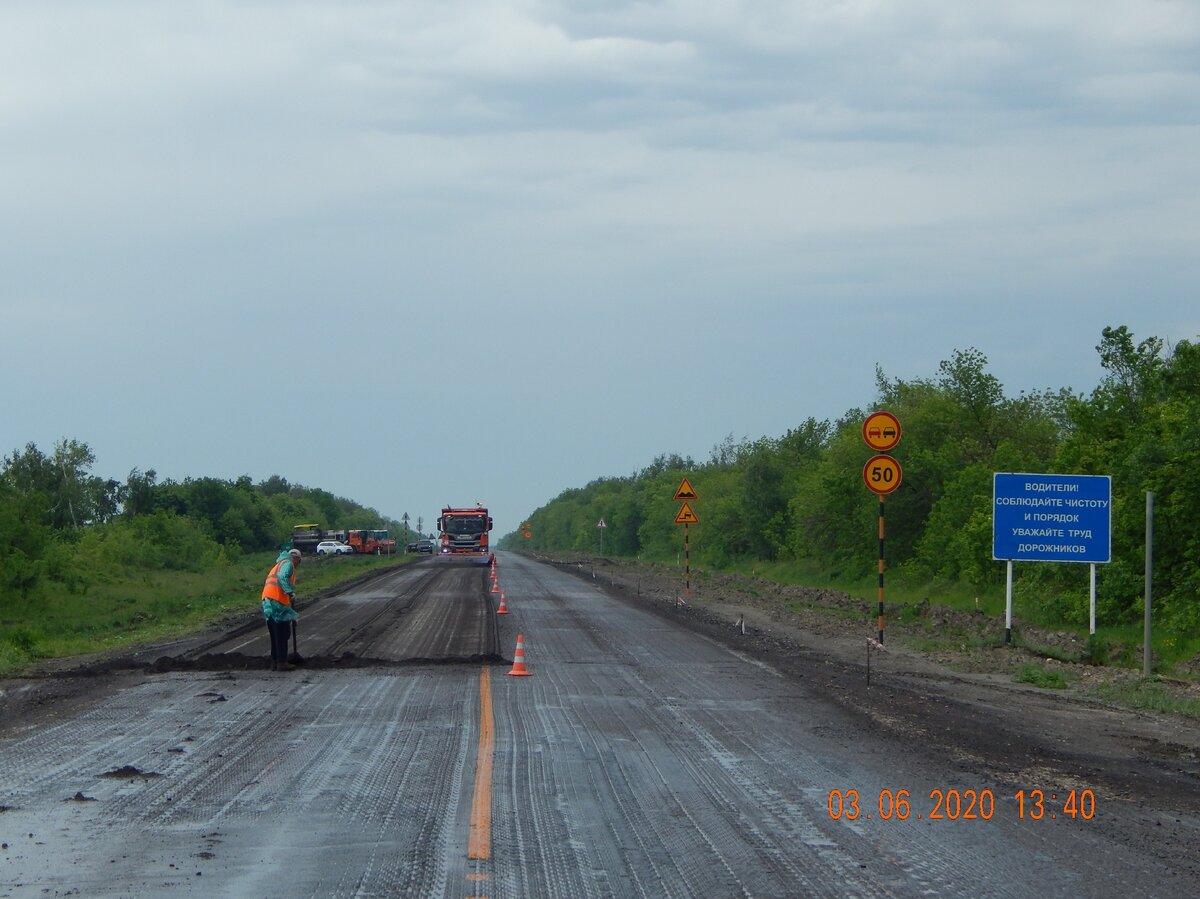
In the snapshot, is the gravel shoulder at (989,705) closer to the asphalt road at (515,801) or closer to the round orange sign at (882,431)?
the asphalt road at (515,801)

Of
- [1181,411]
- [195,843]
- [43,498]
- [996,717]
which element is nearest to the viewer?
[195,843]

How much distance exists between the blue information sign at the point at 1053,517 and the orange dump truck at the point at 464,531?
4986 cm

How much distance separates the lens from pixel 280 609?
18438 mm

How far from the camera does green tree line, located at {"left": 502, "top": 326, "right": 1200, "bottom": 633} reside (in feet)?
77.8

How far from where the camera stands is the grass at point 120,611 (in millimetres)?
23700

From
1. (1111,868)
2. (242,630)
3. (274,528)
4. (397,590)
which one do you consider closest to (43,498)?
(397,590)

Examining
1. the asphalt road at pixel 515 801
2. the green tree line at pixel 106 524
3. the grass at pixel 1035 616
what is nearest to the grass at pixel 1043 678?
the grass at pixel 1035 616

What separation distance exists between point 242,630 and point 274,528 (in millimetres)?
94571

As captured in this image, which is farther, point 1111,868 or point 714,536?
point 714,536

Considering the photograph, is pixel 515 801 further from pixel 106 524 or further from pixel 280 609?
pixel 106 524

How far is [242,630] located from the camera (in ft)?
88.6

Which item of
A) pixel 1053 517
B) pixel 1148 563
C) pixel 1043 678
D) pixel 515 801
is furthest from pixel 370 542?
pixel 515 801

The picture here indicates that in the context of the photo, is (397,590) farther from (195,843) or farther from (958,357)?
(195,843)
